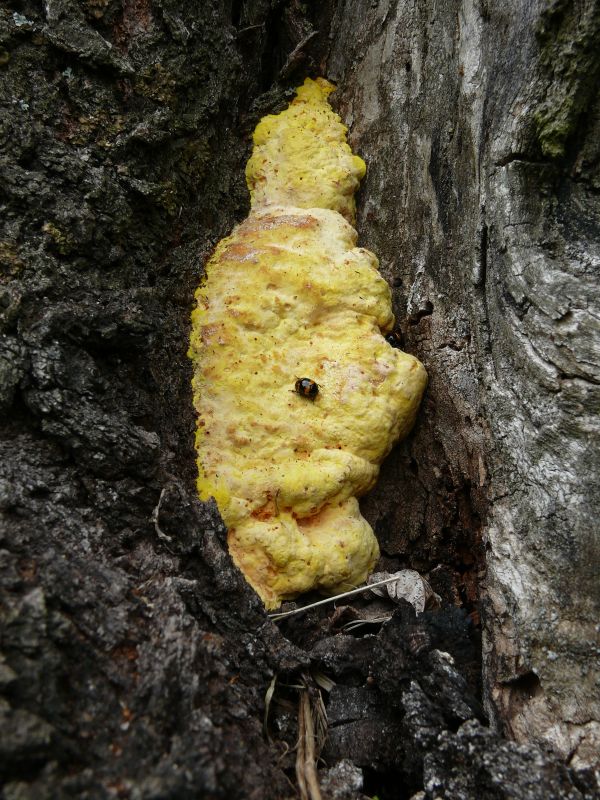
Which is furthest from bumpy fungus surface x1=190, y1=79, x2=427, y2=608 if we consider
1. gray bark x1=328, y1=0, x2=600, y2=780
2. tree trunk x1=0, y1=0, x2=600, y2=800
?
gray bark x1=328, y1=0, x2=600, y2=780

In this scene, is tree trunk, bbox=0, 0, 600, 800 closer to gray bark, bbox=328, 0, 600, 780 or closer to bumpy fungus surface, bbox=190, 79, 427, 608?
gray bark, bbox=328, 0, 600, 780

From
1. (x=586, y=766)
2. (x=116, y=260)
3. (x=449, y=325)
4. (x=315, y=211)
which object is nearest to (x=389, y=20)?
(x=315, y=211)

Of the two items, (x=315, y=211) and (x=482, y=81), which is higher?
(x=482, y=81)

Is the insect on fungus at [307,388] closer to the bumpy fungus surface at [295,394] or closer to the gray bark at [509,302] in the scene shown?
the bumpy fungus surface at [295,394]

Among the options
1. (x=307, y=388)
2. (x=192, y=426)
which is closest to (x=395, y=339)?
(x=307, y=388)

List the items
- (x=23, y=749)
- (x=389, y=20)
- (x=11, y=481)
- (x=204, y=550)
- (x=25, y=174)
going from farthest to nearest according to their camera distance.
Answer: (x=389, y=20) < (x=25, y=174) < (x=204, y=550) < (x=11, y=481) < (x=23, y=749)

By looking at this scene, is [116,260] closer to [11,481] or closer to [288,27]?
[11,481]

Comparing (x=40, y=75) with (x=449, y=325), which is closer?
(x=40, y=75)

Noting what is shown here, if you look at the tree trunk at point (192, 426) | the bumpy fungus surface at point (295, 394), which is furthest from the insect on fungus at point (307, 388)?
the tree trunk at point (192, 426)
